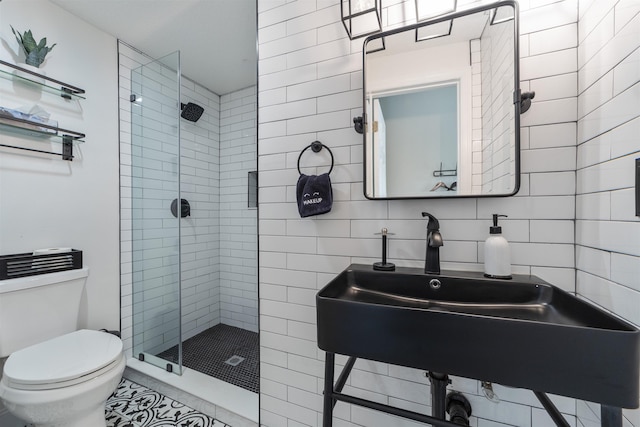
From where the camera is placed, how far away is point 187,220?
2.29m

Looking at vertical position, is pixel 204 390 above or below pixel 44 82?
below

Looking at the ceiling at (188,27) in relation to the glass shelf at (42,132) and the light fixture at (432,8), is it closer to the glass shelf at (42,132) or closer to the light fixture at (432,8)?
the glass shelf at (42,132)

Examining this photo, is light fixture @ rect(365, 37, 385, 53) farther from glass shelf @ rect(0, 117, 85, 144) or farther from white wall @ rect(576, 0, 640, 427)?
glass shelf @ rect(0, 117, 85, 144)

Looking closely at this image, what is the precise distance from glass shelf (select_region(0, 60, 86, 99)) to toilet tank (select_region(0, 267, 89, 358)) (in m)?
1.08

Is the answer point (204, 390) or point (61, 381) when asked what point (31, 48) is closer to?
point (61, 381)

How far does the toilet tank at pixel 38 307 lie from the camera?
1225mm

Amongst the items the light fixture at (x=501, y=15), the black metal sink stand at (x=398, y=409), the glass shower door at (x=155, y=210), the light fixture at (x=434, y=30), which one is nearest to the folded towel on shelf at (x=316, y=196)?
the black metal sink stand at (x=398, y=409)

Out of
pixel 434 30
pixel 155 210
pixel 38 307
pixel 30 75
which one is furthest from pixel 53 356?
pixel 434 30

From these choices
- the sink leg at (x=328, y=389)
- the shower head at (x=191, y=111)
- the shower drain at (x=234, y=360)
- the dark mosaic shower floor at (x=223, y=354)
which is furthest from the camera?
the shower head at (x=191, y=111)

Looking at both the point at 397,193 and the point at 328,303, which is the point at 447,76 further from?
the point at 328,303

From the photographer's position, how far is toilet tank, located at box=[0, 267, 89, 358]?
4.02 ft

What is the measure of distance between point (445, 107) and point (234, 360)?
218 centimetres

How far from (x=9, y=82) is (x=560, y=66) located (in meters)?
2.57

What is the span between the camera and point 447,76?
3.33 feet
